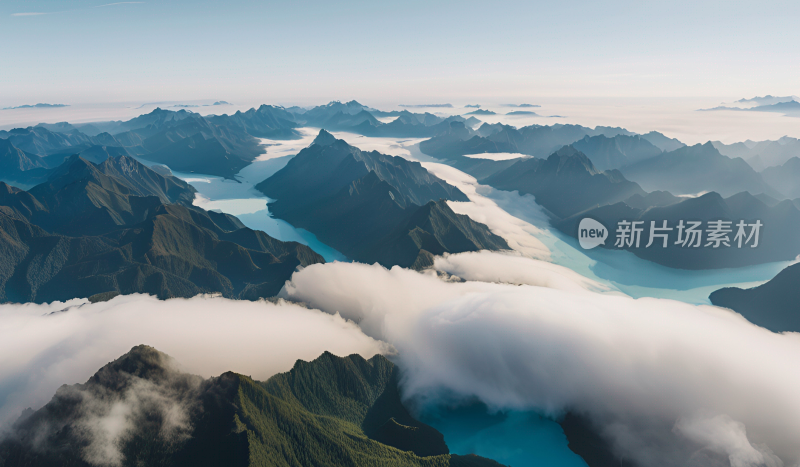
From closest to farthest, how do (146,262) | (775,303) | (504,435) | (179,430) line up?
1. (179,430)
2. (504,435)
3. (775,303)
4. (146,262)

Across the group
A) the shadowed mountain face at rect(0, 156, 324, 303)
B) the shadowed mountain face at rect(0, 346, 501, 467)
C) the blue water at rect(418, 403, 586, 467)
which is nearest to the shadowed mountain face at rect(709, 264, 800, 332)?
the blue water at rect(418, 403, 586, 467)

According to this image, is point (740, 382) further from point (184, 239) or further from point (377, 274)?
point (184, 239)

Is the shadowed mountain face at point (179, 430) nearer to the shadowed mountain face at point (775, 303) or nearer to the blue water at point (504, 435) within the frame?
the blue water at point (504, 435)

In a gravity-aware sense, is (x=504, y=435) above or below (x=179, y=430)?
below

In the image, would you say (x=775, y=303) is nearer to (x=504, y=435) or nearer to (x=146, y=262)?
(x=504, y=435)

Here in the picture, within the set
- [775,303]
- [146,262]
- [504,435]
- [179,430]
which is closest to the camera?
[179,430]

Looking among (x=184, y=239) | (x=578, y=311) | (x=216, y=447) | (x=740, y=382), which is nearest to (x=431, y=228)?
(x=578, y=311)

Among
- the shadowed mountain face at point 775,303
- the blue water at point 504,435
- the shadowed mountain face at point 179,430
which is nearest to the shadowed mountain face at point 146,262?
the shadowed mountain face at point 179,430

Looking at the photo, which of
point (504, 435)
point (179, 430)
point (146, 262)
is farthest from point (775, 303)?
point (146, 262)
